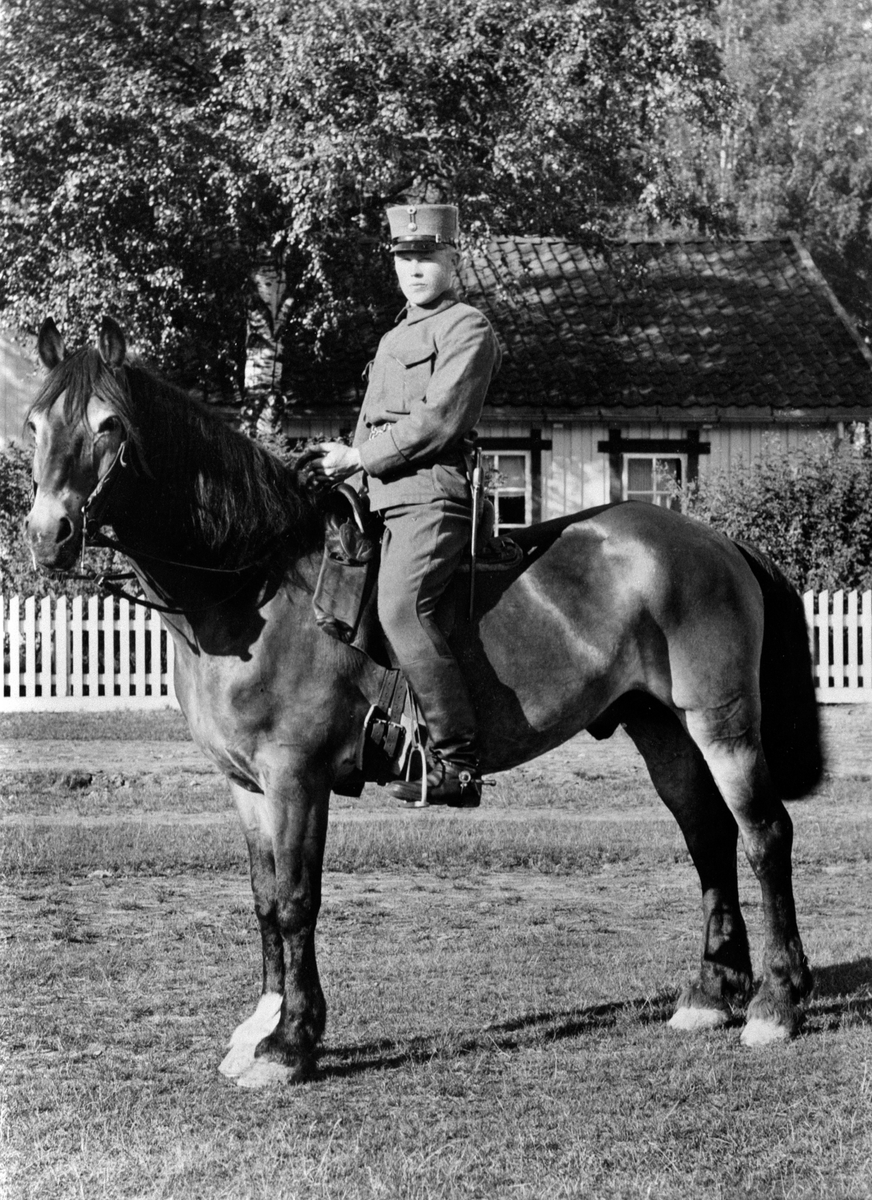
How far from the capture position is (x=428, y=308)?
226 inches

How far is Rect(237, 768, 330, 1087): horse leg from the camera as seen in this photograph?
529 centimetres

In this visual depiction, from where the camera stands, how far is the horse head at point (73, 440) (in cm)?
492

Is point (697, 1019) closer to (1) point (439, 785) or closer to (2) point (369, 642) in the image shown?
(1) point (439, 785)

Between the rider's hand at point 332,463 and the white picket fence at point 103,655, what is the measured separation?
11.2m

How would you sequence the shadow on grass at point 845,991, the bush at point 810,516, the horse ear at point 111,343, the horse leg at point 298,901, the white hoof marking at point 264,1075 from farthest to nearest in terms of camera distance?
the bush at point 810,516
the shadow on grass at point 845,991
the horse leg at point 298,901
the white hoof marking at point 264,1075
the horse ear at point 111,343

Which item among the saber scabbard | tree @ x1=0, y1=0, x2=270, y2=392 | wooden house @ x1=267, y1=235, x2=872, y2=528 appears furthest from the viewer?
wooden house @ x1=267, y1=235, x2=872, y2=528

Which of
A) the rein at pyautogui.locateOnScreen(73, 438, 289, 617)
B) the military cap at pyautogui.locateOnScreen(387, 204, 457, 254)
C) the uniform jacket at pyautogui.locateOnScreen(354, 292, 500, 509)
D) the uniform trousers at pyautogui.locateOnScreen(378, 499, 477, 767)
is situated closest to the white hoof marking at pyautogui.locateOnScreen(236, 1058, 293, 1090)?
the uniform trousers at pyautogui.locateOnScreen(378, 499, 477, 767)

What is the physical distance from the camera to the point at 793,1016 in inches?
229

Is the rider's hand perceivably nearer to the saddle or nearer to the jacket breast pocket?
the saddle

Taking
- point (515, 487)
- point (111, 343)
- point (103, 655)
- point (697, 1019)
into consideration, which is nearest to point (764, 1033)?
point (697, 1019)

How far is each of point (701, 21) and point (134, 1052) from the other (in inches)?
727

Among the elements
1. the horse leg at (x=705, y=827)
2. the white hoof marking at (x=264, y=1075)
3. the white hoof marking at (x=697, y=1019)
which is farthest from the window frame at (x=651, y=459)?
the white hoof marking at (x=264, y=1075)

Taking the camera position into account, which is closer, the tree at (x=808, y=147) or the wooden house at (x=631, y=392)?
the wooden house at (x=631, y=392)

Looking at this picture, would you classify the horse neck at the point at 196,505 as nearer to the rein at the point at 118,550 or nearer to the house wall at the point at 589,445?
the rein at the point at 118,550
